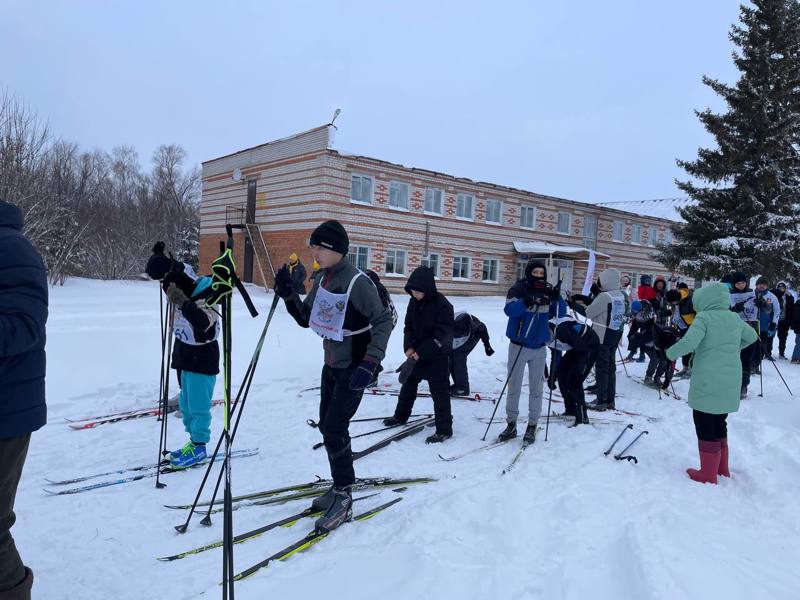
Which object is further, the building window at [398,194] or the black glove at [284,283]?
the building window at [398,194]

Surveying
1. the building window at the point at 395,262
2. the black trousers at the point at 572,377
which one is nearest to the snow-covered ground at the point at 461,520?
the black trousers at the point at 572,377

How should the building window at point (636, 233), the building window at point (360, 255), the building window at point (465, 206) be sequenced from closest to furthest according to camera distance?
the building window at point (360, 255), the building window at point (465, 206), the building window at point (636, 233)

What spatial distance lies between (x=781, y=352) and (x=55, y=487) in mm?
15638

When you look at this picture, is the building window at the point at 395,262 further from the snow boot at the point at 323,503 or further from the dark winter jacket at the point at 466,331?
the snow boot at the point at 323,503

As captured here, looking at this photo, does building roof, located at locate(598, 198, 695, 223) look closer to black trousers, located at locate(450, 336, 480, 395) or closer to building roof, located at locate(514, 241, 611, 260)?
building roof, located at locate(514, 241, 611, 260)

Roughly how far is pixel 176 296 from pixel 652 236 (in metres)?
40.2

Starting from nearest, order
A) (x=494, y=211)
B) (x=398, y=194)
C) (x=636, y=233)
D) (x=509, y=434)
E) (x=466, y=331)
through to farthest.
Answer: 1. (x=509, y=434)
2. (x=466, y=331)
3. (x=398, y=194)
4. (x=494, y=211)
5. (x=636, y=233)

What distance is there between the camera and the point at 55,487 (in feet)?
14.2

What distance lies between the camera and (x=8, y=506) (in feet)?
7.67

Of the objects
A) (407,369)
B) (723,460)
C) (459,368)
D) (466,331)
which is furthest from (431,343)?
(723,460)

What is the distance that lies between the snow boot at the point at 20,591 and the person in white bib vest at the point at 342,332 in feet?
6.00

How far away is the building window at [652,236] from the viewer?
38.2m

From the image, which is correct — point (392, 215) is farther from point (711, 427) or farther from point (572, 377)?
point (711, 427)

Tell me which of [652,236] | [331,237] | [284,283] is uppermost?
[652,236]
